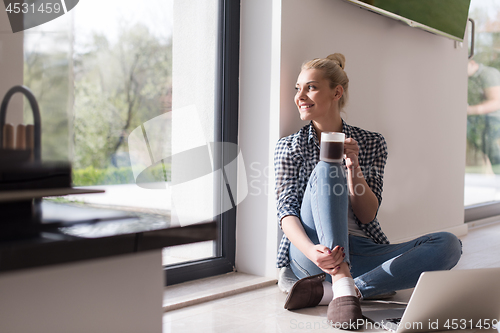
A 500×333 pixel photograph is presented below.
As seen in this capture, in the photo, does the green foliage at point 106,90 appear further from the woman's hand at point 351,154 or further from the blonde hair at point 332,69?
the woman's hand at point 351,154

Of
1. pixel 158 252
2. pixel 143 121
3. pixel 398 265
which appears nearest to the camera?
pixel 158 252

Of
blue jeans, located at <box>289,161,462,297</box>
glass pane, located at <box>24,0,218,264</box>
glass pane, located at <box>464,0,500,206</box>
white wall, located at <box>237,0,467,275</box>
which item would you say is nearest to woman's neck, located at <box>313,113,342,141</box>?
white wall, located at <box>237,0,467,275</box>

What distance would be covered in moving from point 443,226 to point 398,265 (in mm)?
1477

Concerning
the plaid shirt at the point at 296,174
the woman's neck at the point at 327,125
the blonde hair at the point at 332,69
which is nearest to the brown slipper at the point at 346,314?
the plaid shirt at the point at 296,174

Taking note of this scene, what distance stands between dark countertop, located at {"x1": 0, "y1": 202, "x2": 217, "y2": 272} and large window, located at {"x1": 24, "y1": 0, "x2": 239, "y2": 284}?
546 mm

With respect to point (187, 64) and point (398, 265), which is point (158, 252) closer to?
point (398, 265)

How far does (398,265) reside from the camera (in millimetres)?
1457

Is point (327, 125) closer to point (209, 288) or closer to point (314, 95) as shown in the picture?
point (314, 95)

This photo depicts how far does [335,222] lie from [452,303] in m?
0.36

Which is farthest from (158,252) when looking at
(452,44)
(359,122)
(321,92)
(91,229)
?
(452,44)

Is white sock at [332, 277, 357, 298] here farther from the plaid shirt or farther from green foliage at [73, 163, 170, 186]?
green foliage at [73, 163, 170, 186]

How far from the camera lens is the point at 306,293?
4.70 ft

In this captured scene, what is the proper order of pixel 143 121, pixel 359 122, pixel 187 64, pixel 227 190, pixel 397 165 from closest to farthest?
pixel 143 121
pixel 187 64
pixel 227 190
pixel 359 122
pixel 397 165

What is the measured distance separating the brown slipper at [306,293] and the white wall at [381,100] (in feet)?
1.19
